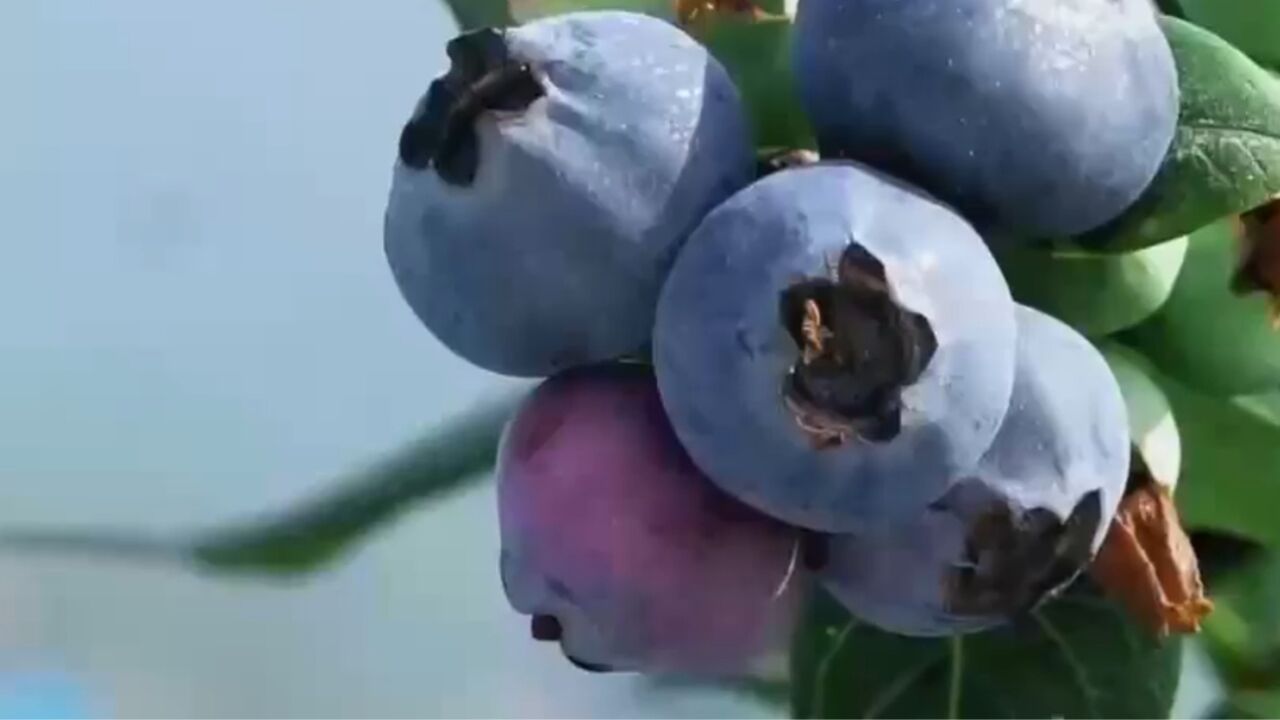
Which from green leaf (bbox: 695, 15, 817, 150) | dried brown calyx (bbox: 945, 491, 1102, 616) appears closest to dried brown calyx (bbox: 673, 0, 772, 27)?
green leaf (bbox: 695, 15, 817, 150)

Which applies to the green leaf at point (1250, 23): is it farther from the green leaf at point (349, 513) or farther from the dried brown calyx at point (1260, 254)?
the green leaf at point (349, 513)

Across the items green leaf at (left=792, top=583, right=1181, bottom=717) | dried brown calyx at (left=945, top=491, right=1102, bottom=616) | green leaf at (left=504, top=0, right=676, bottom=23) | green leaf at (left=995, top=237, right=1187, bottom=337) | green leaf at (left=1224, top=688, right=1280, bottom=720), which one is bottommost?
green leaf at (left=1224, top=688, right=1280, bottom=720)

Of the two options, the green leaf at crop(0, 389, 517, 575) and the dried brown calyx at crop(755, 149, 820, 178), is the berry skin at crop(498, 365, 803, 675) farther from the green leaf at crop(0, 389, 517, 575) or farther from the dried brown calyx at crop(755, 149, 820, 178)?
the green leaf at crop(0, 389, 517, 575)

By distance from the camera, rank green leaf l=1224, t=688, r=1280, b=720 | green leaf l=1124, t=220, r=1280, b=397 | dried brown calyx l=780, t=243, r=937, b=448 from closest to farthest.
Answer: dried brown calyx l=780, t=243, r=937, b=448 → green leaf l=1124, t=220, r=1280, b=397 → green leaf l=1224, t=688, r=1280, b=720

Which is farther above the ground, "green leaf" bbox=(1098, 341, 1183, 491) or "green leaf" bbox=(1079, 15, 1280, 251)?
"green leaf" bbox=(1079, 15, 1280, 251)

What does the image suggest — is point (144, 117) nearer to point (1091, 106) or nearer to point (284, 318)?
point (284, 318)

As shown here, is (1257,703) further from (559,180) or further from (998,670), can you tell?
(559,180)

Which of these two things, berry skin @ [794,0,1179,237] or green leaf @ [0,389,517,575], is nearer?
berry skin @ [794,0,1179,237]
